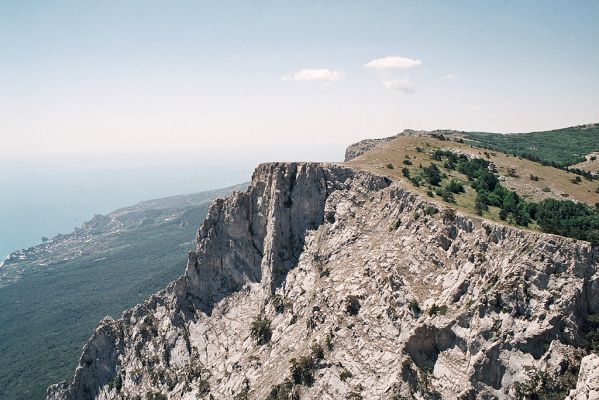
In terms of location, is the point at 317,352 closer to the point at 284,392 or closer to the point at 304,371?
the point at 304,371

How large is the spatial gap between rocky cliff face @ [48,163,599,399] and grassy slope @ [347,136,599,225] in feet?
A: 24.6

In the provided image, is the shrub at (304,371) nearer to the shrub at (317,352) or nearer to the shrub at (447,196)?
the shrub at (317,352)

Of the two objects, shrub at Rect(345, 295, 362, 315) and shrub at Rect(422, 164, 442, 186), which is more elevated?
shrub at Rect(422, 164, 442, 186)

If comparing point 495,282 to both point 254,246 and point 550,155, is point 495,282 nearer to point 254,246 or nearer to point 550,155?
point 254,246

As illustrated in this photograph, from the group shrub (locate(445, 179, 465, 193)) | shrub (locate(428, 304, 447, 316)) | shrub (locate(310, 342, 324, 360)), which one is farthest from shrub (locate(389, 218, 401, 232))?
shrub (locate(310, 342, 324, 360))

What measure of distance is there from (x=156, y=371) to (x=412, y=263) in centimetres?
5631

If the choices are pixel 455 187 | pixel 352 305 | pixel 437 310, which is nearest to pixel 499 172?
pixel 455 187

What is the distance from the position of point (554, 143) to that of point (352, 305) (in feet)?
447

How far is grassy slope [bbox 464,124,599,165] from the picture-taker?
447 feet

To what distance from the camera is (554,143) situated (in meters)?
158

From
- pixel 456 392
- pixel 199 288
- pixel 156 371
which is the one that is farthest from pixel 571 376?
pixel 156 371

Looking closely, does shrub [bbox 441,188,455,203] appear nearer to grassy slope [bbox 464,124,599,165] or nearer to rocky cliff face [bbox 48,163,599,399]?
rocky cliff face [bbox 48,163,599,399]

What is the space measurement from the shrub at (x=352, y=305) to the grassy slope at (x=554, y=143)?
297 feet

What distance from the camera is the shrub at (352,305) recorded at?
58875 mm
